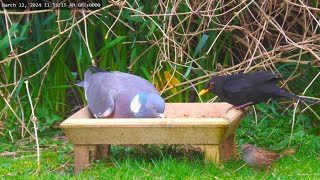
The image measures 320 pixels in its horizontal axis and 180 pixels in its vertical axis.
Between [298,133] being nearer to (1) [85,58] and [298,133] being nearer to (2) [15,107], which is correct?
(1) [85,58]

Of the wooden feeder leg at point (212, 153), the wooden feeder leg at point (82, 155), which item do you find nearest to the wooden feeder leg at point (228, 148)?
the wooden feeder leg at point (212, 153)

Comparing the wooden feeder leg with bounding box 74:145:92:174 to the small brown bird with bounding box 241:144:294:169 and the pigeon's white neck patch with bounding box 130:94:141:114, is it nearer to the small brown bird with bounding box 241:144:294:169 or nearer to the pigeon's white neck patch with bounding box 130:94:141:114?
the pigeon's white neck patch with bounding box 130:94:141:114

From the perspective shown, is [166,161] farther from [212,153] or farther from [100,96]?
[100,96]

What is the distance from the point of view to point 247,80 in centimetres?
532

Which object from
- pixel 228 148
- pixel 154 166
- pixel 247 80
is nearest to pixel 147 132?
pixel 154 166

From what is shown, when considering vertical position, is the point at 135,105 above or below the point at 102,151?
above

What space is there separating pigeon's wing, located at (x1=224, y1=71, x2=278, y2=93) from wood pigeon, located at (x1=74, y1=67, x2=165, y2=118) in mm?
573

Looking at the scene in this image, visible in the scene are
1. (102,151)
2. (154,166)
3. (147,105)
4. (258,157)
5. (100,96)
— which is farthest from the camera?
(100,96)

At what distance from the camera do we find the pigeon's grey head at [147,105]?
4977 millimetres

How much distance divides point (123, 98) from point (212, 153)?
810 millimetres

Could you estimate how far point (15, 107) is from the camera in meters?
6.30

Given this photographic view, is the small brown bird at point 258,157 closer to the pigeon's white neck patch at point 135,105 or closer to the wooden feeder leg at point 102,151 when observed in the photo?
the pigeon's white neck patch at point 135,105

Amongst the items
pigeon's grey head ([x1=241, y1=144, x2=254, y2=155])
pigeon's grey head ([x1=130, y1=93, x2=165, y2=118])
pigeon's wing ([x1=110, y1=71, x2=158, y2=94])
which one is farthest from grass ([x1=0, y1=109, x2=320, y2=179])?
pigeon's wing ([x1=110, y1=71, x2=158, y2=94])

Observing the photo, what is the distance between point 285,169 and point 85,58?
2.32 metres
